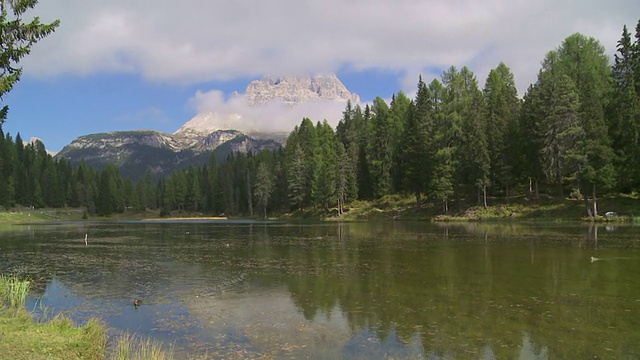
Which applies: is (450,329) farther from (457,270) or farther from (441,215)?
(441,215)

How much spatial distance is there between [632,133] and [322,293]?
53.3 meters

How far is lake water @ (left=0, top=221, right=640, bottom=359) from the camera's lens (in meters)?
13.1

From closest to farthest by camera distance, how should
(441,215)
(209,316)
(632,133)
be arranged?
(209,316) → (632,133) → (441,215)

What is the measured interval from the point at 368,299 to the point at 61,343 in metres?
11.3

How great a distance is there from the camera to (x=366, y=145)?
105562mm

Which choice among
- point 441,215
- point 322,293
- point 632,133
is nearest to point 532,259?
point 322,293

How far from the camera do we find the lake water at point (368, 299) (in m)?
13.1

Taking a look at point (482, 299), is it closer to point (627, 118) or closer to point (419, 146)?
point (627, 118)

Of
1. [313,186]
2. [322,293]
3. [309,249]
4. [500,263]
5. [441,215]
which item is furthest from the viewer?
[313,186]

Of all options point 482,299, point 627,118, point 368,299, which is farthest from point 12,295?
point 627,118

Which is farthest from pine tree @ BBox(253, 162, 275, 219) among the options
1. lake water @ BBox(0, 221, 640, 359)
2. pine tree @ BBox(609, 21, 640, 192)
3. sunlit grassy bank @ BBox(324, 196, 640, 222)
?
lake water @ BBox(0, 221, 640, 359)

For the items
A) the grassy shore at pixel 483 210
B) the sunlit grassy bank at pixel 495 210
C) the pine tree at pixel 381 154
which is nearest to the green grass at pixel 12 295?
the grassy shore at pixel 483 210

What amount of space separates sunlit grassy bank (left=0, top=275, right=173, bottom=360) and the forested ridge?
58.4 meters

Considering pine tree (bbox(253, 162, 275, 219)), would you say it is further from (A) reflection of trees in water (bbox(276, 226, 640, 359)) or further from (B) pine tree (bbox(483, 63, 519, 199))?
(A) reflection of trees in water (bbox(276, 226, 640, 359))
